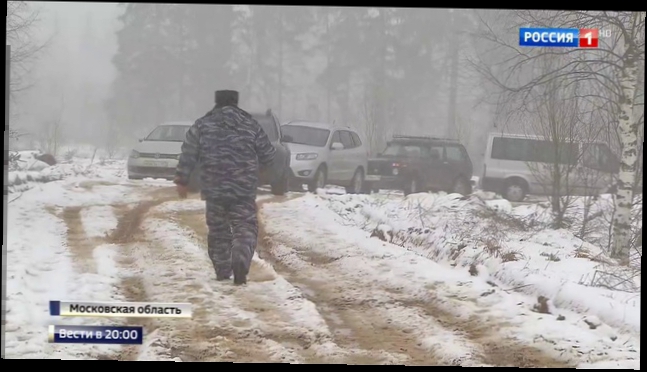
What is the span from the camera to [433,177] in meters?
4.81

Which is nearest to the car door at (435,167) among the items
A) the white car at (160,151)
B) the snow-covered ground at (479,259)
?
the snow-covered ground at (479,259)

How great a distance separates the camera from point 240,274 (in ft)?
15.6

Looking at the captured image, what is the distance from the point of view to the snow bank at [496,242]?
461cm

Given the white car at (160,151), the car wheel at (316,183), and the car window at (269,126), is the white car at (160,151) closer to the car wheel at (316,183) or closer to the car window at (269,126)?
the car window at (269,126)

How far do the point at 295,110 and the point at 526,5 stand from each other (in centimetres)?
164

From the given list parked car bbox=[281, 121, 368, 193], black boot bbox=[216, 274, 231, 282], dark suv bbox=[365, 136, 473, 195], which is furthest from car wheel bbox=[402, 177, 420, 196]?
black boot bbox=[216, 274, 231, 282]

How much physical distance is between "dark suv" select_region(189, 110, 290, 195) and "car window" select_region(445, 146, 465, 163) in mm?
1079

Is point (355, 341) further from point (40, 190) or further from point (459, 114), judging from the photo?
point (40, 190)

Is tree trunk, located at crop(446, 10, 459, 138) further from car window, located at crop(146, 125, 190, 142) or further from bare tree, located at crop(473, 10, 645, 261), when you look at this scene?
car window, located at crop(146, 125, 190, 142)

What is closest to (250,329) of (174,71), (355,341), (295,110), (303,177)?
(355,341)

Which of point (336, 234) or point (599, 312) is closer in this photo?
point (599, 312)

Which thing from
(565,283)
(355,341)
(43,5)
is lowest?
(355,341)

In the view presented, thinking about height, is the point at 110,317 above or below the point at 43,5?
below

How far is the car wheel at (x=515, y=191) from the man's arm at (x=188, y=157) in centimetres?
209
